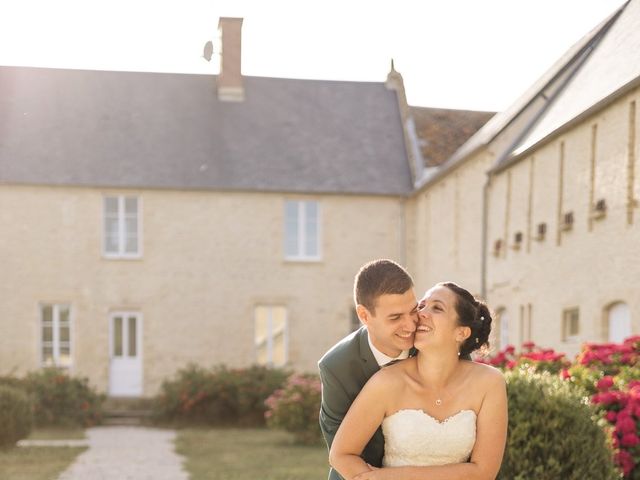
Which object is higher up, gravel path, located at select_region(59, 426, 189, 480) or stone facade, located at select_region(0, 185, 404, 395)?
stone facade, located at select_region(0, 185, 404, 395)

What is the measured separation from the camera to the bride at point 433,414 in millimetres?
4688

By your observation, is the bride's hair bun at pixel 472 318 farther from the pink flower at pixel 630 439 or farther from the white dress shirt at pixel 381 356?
the pink flower at pixel 630 439

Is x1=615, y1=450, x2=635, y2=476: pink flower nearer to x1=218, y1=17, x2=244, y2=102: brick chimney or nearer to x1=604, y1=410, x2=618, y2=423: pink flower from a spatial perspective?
x1=604, y1=410, x2=618, y2=423: pink flower

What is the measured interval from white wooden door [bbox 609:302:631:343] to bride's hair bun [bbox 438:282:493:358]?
1088 centimetres

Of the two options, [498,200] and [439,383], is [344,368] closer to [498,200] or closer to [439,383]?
[439,383]

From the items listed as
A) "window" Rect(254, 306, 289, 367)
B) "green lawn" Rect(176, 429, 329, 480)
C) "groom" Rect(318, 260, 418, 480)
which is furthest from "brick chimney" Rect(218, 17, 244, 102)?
"groom" Rect(318, 260, 418, 480)

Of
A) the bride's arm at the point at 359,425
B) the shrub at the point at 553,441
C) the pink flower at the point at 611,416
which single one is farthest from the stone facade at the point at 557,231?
the bride's arm at the point at 359,425

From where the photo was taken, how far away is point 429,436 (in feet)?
15.5

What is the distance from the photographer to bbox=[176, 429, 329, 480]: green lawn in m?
14.4

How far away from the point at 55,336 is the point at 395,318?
78.9 feet

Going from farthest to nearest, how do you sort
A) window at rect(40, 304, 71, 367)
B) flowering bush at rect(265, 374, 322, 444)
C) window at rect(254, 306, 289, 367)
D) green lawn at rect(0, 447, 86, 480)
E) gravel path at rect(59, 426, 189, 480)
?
window at rect(254, 306, 289, 367), window at rect(40, 304, 71, 367), flowering bush at rect(265, 374, 322, 444), gravel path at rect(59, 426, 189, 480), green lawn at rect(0, 447, 86, 480)

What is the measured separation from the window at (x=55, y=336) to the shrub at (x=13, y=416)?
1057cm

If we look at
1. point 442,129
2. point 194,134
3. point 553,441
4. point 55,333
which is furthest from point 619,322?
point 55,333

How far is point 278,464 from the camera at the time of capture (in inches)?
618
